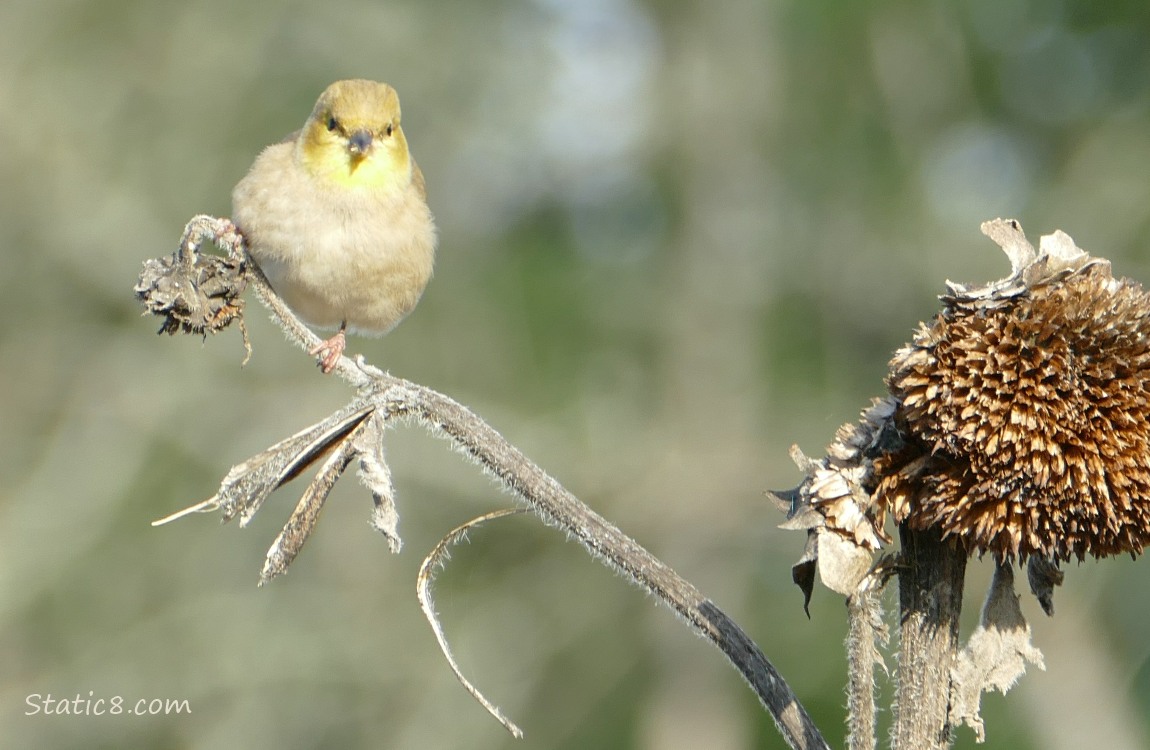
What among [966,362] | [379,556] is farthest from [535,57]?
[966,362]

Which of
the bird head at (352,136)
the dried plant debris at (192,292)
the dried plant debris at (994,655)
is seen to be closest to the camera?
the dried plant debris at (994,655)

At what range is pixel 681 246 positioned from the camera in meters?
13.9

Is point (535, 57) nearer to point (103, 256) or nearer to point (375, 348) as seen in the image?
point (375, 348)

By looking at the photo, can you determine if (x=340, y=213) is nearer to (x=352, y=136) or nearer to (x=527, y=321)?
(x=352, y=136)

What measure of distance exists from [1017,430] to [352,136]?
8.73 ft

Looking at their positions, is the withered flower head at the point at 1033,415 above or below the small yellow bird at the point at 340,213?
below

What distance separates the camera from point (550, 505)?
210 centimetres

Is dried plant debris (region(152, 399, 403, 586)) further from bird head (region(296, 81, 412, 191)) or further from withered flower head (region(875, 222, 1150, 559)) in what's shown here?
bird head (region(296, 81, 412, 191))

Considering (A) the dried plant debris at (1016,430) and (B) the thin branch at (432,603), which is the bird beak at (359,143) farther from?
(A) the dried plant debris at (1016,430)

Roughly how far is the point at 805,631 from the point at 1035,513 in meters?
9.01

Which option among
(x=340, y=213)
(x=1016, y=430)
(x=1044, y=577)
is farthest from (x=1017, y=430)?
(x=340, y=213)

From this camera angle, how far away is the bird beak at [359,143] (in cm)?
392

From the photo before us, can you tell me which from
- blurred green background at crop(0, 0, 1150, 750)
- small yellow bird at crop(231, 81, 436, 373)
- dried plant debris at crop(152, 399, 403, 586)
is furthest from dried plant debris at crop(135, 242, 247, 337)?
blurred green background at crop(0, 0, 1150, 750)

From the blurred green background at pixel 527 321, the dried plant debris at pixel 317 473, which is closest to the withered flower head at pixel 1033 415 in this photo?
the dried plant debris at pixel 317 473
